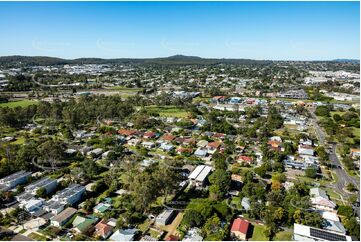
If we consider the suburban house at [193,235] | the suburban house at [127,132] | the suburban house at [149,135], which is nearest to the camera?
the suburban house at [193,235]

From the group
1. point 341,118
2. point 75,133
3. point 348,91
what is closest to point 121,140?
point 75,133

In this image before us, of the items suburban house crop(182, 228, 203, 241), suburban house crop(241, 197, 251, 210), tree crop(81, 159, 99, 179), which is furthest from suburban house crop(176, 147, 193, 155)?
suburban house crop(182, 228, 203, 241)

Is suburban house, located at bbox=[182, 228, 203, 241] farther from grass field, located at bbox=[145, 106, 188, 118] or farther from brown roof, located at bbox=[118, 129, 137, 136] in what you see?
grass field, located at bbox=[145, 106, 188, 118]

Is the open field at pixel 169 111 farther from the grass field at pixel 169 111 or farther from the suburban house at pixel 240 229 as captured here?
the suburban house at pixel 240 229

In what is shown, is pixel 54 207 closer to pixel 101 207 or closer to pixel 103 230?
pixel 101 207

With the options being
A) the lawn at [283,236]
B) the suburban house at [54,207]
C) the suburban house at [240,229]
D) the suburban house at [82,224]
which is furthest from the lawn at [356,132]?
the suburban house at [54,207]

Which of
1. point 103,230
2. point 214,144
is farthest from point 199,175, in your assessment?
point 214,144

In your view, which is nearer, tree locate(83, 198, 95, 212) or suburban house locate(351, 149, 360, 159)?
tree locate(83, 198, 95, 212)
